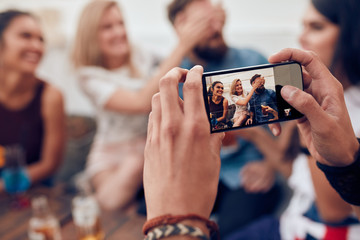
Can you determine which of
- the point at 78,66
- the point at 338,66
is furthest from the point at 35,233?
the point at 338,66

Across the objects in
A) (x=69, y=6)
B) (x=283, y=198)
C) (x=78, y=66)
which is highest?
(x=69, y=6)

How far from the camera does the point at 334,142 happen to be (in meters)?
0.43

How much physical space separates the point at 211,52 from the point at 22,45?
793 mm

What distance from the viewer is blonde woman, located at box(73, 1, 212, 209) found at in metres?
1.23

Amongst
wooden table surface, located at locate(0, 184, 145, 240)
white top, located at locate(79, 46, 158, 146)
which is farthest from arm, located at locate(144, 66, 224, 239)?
white top, located at locate(79, 46, 158, 146)

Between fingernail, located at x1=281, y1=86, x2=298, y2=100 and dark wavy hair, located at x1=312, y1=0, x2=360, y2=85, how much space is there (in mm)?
479

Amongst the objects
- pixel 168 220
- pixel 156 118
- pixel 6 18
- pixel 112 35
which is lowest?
pixel 168 220

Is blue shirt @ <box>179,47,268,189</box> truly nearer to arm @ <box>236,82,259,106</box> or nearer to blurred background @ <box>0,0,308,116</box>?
blurred background @ <box>0,0,308,116</box>

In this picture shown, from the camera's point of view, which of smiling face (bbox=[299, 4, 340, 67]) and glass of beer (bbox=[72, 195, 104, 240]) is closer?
glass of beer (bbox=[72, 195, 104, 240])

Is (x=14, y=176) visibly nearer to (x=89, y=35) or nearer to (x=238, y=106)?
(x=89, y=35)

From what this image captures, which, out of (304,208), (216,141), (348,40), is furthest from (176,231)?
(348,40)

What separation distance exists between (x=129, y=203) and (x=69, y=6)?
2.06 metres

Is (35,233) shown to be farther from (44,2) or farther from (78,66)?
(44,2)

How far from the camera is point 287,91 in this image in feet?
1.33
